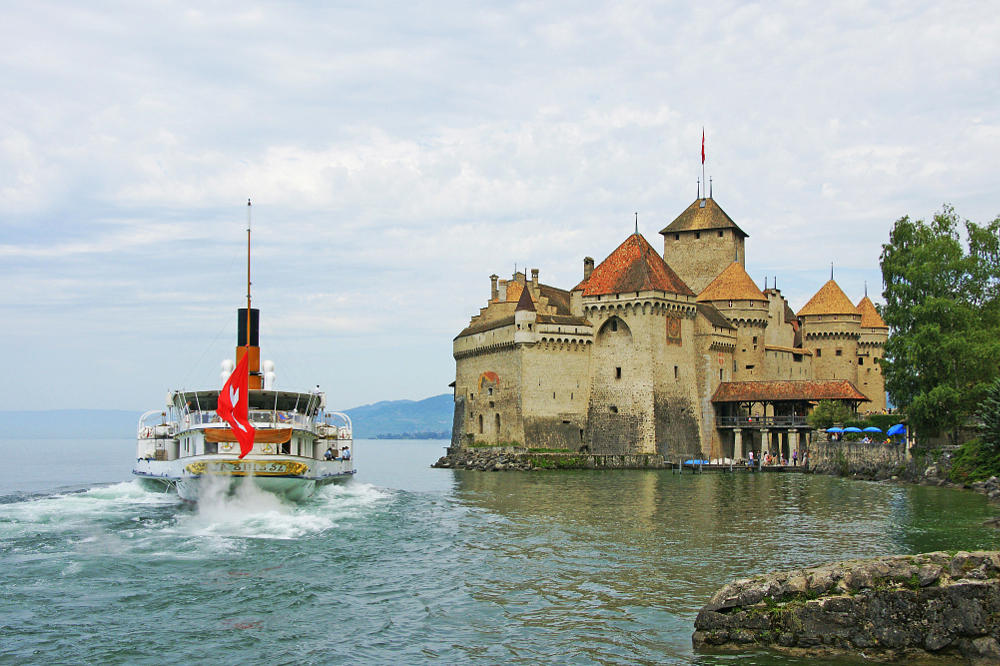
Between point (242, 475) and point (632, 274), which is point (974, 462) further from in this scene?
point (242, 475)

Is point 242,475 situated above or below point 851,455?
above

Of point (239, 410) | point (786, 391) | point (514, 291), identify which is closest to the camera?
point (239, 410)

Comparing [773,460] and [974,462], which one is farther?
[773,460]

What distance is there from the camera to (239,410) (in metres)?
29.0

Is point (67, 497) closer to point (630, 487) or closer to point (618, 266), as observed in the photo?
point (630, 487)

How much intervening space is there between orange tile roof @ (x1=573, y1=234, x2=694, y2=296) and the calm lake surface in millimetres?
25279

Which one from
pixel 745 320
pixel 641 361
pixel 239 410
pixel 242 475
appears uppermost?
pixel 745 320

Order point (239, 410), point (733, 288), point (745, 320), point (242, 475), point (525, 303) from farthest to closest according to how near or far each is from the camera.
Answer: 1. point (733, 288)
2. point (745, 320)
3. point (525, 303)
4. point (242, 475)
5. point (239, 410)

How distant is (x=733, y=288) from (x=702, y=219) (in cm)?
981

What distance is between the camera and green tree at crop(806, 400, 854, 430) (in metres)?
59.1

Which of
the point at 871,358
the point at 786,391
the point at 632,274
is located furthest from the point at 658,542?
the point at 871,358

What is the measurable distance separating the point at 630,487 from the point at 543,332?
19.6m

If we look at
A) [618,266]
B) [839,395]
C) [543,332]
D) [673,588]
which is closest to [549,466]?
[543,332]

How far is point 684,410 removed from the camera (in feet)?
208
